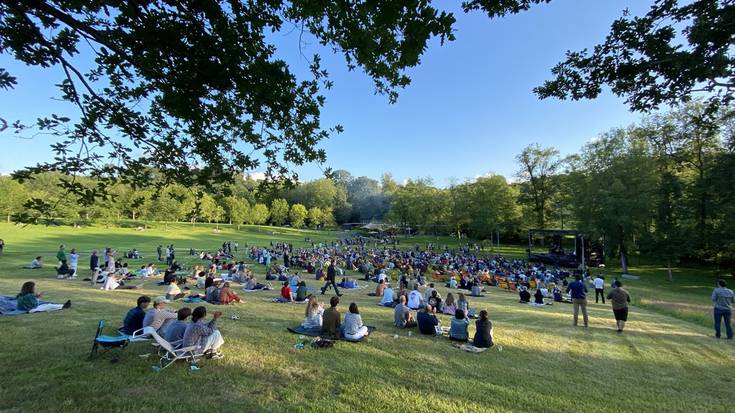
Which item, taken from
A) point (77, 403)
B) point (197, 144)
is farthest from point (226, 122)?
point (77, 403)

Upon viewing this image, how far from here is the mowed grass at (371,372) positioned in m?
5.22

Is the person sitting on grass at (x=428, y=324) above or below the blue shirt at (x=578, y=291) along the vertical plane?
below

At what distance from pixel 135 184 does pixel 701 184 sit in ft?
139

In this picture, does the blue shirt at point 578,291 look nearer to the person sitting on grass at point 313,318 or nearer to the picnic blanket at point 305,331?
the picnic blanket at point 305,331

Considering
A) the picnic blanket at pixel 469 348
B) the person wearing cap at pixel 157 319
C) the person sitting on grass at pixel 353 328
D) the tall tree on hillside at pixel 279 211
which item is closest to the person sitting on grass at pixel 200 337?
the person wearing cap at pixel 157 319

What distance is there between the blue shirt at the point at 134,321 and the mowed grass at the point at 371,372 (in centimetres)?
44

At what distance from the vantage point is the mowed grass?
5219mm

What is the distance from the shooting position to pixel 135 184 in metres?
5.27

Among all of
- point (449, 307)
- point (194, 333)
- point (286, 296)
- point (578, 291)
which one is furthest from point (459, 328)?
point (286, 296)

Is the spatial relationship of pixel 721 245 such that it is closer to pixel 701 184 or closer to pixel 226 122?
pixel 701 184

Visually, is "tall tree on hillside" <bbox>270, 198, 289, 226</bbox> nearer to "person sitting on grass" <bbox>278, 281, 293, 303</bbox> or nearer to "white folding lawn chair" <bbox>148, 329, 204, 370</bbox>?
"person sitting on grass" <bbox>278, 281, 293, 303</bbox>

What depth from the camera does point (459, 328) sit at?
8.92 metres

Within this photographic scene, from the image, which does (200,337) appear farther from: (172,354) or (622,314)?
(622,314)

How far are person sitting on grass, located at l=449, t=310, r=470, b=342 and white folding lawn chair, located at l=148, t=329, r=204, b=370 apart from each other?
582 centimetres
